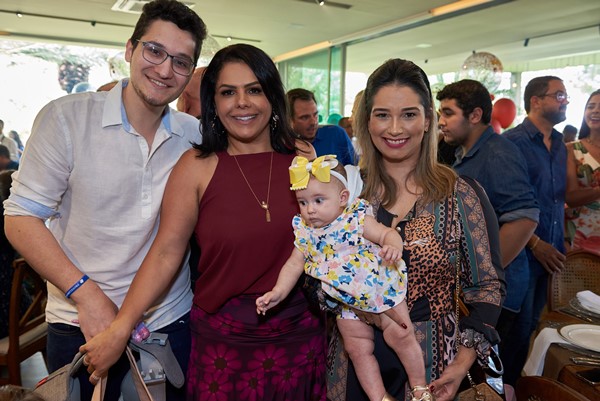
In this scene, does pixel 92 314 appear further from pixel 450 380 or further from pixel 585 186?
pixel 585 186

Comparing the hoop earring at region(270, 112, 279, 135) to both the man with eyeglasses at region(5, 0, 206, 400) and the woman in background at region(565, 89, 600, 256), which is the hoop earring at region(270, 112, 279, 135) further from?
the woman in background at region(565, 89, 600, 256)

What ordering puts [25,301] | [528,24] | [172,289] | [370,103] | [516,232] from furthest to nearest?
[528,24]
[25,301]
[516,232]
[172,289]
[370,103]

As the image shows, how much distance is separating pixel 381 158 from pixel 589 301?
1.55 meters

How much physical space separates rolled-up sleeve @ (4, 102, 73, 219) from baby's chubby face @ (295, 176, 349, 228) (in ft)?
2.63

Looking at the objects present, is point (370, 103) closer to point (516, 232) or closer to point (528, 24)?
point (516, 232)

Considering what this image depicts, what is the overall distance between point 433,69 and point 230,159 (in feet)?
47.0

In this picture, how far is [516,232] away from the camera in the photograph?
279cm

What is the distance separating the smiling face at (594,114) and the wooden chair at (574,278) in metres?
1.44

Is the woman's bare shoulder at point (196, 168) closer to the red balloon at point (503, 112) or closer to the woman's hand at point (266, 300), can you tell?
the woman's hand at point (266, 300)

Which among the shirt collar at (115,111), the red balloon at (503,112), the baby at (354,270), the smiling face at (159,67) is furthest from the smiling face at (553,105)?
the red balloon at (503,112)

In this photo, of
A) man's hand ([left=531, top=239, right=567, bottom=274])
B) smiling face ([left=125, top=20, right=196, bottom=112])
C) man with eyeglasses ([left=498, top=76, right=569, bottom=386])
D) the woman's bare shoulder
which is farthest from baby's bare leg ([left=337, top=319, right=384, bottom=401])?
man's hand ([left=531, top=239, right=567, bottom=274])

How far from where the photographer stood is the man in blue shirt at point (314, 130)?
15.0 ft

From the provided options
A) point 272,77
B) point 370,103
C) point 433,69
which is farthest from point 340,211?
point 433,69

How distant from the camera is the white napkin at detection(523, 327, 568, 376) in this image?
215 centimetres
